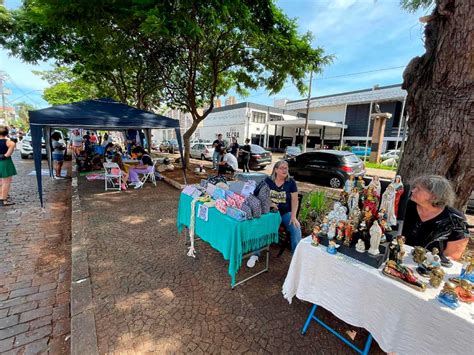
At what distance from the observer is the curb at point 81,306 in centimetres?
190

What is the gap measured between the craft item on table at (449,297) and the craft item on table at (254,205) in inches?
66.6

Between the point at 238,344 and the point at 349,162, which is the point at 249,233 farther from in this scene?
the point at 349,162

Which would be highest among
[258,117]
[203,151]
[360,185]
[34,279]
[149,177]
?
[258,117]

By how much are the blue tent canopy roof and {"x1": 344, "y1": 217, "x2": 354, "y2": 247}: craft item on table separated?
6024mm

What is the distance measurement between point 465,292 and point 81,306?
10.5ft

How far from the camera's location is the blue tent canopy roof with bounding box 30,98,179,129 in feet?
17.3

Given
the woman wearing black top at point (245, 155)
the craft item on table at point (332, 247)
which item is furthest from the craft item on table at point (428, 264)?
the woman wearing black top at point (245, 155)

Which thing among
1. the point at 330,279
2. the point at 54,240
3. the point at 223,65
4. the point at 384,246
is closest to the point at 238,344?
the point at 330,279

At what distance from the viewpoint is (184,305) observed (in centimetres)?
239

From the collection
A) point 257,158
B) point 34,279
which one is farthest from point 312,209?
point 257,158

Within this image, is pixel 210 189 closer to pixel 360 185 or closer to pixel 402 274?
pixel 360 185

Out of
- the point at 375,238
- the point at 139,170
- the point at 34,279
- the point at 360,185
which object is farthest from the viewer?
the point at 139,170

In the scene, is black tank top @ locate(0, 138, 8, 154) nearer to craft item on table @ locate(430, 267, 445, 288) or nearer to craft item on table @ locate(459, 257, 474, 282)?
craft item on table @ locate(430, 267, 445, 288)

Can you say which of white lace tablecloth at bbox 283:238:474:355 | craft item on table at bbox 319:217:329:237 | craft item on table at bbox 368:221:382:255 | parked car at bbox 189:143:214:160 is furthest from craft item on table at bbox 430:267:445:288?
parked car at bbox 189:143:214:160
